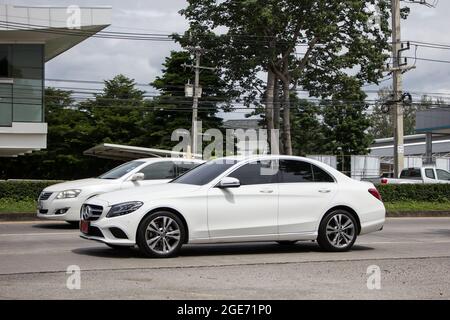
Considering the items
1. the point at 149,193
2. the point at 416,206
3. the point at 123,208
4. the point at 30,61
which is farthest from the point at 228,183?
the point at 30,61

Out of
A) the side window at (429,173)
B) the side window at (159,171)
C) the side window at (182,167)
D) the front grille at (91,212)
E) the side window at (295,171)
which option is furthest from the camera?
the side window at (429,173)

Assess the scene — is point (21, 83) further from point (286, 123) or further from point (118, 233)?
point (118, 233)

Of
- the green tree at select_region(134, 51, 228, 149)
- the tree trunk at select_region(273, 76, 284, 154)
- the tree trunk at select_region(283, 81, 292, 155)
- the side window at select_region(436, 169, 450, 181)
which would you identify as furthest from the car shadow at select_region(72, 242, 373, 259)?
the green tree at select_region(134, 51, 228, 149)

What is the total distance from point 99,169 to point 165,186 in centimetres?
4971

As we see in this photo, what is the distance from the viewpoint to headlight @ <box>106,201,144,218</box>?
9452 millimetres

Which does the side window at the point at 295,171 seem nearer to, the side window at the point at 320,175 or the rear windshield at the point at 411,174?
the side window at the point at 320,175

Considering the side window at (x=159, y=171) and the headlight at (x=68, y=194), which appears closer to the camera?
the headlight at (x=68, y=194)

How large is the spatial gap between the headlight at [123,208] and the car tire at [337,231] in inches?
123

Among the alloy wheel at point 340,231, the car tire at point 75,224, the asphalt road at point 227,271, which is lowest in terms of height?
the asphalt road at point 227,271

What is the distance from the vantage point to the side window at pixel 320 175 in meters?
10.9

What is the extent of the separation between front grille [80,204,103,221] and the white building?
2239 cm

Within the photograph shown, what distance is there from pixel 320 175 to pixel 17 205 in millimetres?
11661

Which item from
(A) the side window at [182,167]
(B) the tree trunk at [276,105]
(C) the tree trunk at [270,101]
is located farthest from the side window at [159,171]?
(B) the tree trunk at [276,105]
